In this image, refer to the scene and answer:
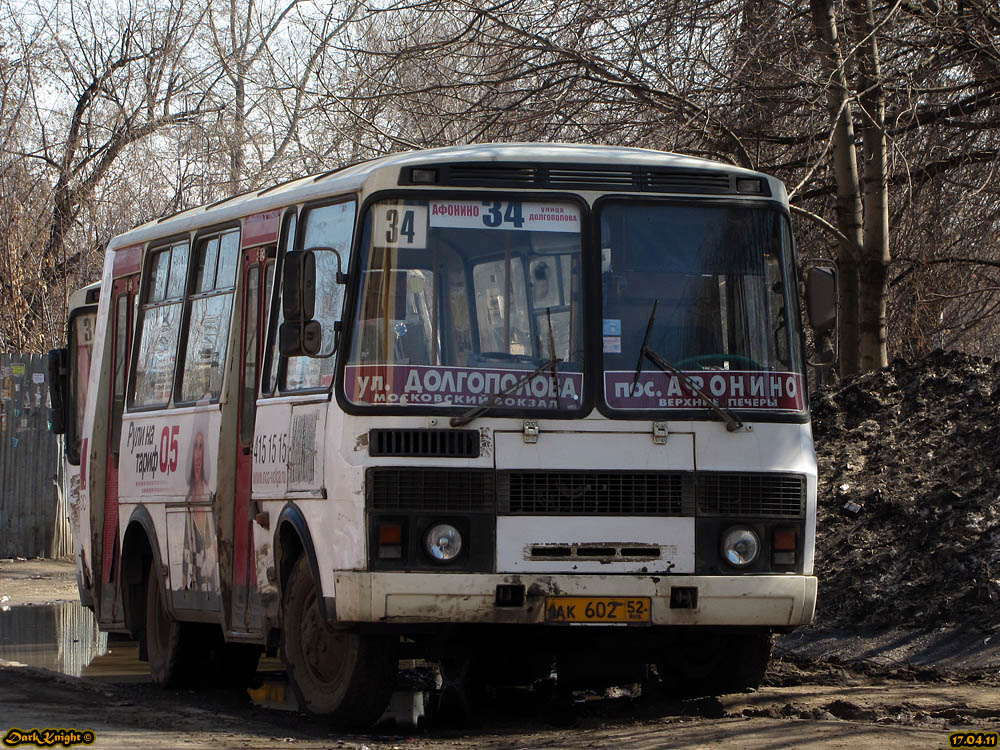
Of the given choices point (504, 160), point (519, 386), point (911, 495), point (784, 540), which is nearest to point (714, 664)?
point (784, 540)

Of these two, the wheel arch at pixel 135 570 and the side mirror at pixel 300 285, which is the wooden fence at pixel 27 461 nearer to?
the wheel arch at pixel 135 570

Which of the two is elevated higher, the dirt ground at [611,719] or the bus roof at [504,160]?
the bus roof at [504,160]

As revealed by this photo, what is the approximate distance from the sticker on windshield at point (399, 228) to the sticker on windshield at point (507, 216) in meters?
0.09

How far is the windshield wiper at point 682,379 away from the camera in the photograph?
26.8ft

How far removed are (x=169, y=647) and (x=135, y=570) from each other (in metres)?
0.71

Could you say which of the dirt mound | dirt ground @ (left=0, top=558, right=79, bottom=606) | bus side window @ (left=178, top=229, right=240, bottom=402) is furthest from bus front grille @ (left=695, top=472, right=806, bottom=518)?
dirt ground @ (left=0, top=558, right=79, bottom=606)

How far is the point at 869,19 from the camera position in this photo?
49.3 ft

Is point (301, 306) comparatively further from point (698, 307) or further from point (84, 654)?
point (84, 654)

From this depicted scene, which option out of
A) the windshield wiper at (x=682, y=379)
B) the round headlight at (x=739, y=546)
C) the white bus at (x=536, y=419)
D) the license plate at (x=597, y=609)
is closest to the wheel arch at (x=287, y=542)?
the white bus at (x=536, y=419)

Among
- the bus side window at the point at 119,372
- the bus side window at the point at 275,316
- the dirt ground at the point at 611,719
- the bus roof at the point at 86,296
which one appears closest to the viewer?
the dirt ground at the point at 611,719

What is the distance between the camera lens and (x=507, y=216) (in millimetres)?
8234

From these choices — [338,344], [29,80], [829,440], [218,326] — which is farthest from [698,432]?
[29,80]

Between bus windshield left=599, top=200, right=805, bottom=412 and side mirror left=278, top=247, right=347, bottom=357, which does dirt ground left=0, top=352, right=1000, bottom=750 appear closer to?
bus windshield left=599, top=200, right=805, bottom=412

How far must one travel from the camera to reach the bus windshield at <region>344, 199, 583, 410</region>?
26.2ft
